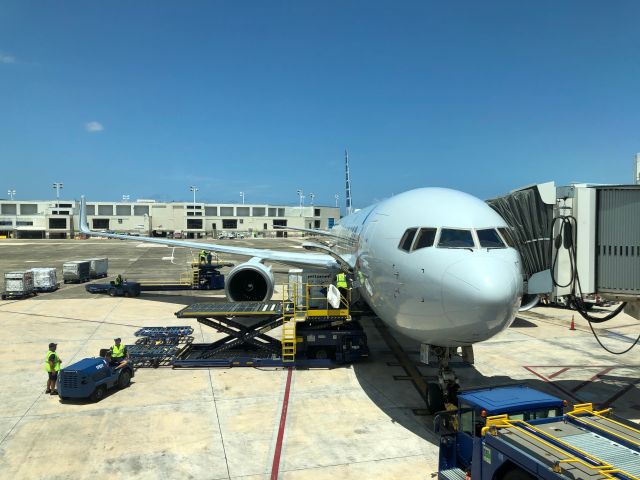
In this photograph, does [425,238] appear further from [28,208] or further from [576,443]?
[28,208]

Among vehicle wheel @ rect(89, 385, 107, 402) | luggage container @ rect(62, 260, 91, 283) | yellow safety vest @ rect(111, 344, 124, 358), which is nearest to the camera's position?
vehicle wheel @ rect(89, 385, 107, 402)

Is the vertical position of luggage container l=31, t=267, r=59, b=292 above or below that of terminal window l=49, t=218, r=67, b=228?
below

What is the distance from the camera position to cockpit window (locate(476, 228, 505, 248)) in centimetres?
877

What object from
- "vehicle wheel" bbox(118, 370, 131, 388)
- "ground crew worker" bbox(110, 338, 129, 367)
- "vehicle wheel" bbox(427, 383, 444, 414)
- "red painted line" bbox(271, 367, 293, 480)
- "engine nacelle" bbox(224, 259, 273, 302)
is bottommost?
A: "red painted line" bbox(271, 367, 293, 480)

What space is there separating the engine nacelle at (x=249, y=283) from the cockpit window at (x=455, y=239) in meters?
11.1

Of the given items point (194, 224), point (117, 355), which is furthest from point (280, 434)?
point (194, 224)

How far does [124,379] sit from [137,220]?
127 meters

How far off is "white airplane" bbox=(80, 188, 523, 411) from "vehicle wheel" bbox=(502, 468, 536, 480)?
8.44ft

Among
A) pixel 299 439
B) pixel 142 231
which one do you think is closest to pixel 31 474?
pixel 299 439

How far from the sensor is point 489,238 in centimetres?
890

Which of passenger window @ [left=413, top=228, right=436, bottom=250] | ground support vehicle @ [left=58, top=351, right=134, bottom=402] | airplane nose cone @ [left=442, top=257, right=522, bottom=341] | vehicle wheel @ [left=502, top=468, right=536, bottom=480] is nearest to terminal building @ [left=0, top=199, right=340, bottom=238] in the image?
ground support vehicle @ [left=58, top=351, right=134, bottom=402]

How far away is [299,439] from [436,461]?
2.69 m

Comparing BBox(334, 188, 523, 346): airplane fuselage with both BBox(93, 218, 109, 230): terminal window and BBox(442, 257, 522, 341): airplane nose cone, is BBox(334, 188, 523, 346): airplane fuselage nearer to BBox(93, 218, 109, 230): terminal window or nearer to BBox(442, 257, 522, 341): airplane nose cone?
BBox(442, 257, 522, 341): airplane nose cone

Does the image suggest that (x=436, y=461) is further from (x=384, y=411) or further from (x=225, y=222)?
(x=225, y=222)
